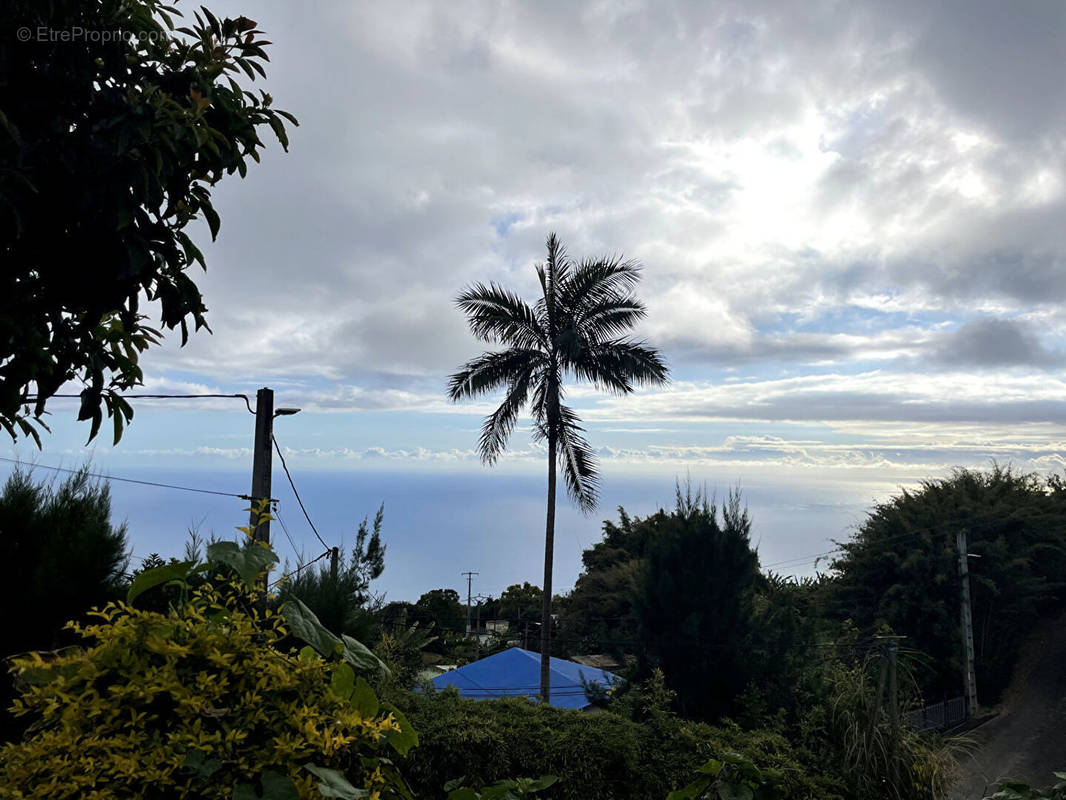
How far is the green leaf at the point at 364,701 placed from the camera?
1.49 m

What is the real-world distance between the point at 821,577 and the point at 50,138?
82.3 ft

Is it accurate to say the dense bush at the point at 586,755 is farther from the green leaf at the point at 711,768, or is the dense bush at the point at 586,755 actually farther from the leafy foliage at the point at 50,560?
the green leaf at the point at 711,768

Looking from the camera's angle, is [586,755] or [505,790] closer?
[505,790]

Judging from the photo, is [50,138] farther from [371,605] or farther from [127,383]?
[371,605]

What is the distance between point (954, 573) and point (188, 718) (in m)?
23.6

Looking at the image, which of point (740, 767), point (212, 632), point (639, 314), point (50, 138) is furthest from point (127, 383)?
point (639, 314)

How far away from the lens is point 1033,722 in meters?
19.8

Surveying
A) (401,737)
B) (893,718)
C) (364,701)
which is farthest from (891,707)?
(364,701)

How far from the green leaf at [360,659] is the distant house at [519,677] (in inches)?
615

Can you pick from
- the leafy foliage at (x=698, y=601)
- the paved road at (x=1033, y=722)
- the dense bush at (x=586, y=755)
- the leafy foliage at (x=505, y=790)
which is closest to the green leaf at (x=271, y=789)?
the leafy foliage at (x=505, y=790)

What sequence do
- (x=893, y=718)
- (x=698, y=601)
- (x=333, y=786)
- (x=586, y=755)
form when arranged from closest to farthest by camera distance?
(x=333, y=786)
(x=586, y=755)
(x=893, y=718)
(x=698, y=601)

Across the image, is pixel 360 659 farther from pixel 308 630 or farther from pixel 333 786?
pixel 333 786

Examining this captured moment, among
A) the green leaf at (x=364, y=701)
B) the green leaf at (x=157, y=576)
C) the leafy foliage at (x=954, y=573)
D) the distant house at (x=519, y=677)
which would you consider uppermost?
the green leaf at (x=157, y=576)

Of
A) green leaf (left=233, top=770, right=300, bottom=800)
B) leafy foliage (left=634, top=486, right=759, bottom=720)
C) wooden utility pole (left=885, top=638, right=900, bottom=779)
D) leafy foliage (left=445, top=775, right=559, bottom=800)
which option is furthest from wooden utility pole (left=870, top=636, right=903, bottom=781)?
green leaf (left=233, top=770, right=300, bottom=800)
